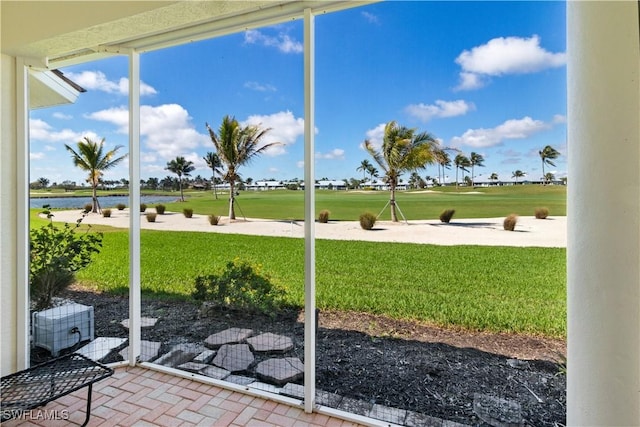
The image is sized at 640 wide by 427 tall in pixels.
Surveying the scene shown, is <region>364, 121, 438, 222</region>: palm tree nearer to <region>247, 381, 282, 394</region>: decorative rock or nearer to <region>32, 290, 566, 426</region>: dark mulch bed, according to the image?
<region>32, 290, 566, 426</region>: dark mulch bed

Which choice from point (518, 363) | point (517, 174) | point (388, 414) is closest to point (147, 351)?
point (388, 414)

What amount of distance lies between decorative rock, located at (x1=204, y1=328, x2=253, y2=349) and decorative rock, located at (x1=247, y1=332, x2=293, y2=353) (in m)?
0.06

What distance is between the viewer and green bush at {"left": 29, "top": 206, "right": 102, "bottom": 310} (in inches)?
106

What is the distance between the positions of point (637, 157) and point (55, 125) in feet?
12.6

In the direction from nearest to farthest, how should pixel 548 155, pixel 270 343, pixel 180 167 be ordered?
pixel 548 155, pixel 270 343, pixel 180 167

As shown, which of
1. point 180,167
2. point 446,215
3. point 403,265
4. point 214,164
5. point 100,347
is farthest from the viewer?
point 100,347

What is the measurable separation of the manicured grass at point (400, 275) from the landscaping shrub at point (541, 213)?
0.63 feet

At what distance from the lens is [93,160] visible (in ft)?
9.37

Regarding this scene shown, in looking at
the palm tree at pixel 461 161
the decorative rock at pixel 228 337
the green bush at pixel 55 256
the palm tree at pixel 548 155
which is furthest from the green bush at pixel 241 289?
the palm tree at pixel 548 155

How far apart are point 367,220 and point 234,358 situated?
148 centimetres

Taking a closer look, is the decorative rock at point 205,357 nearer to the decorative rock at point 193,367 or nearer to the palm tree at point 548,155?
the decorative rock at point 193,367

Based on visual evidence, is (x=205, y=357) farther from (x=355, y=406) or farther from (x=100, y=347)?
(x=355, y=406)

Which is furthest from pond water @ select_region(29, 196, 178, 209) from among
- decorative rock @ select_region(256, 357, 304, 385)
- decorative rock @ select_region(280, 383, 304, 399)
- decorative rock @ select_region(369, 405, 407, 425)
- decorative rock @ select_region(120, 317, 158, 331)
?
decorative rock @ select_region(369, 405, 407, 425)

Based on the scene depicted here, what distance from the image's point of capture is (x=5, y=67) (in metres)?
2.29
